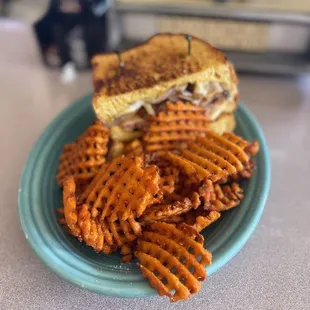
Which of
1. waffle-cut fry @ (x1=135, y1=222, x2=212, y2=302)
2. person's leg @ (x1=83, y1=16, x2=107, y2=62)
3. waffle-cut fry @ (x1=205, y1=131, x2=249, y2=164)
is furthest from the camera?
person's leg @ (x1=83, y1=16, x2=107, y2=62)

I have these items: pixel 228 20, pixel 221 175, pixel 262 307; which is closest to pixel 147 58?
pixel 228 20

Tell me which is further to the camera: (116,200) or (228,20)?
(228,20)

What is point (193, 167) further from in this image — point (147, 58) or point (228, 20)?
point (228, 20)

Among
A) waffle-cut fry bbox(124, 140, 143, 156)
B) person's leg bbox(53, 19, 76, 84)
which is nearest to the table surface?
person's leg bbox(53, 19, 76, 84)

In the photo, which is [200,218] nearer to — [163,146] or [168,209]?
[168,209]

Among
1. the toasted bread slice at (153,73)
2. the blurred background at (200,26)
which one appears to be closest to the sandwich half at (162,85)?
the toasted bread slice at (153,73)

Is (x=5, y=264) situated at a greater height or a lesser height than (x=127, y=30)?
lesser

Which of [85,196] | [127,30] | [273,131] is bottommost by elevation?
[273,131]

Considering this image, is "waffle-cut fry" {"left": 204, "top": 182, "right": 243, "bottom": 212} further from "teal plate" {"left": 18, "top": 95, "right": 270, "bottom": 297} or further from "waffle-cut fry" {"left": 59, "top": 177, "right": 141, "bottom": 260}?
"waffle-cut fry" {"left": 59, "top": 177, "right": 141, "bottom": 260}
